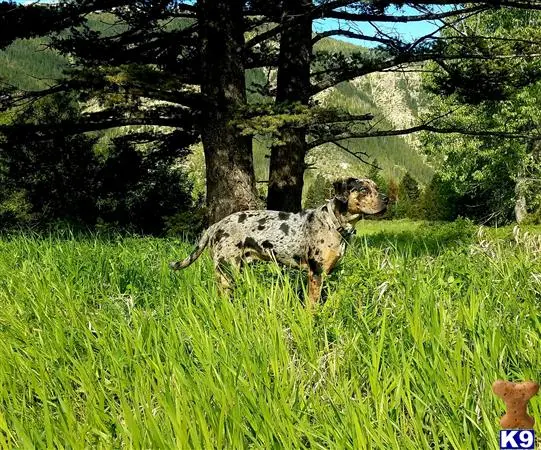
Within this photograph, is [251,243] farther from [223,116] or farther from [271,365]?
[223,116]

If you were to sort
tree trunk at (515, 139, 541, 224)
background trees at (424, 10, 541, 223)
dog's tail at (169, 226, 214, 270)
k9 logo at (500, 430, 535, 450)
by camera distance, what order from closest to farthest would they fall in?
k9 logo at (500, 430, 535, 450), dog's tail at (169, 226, 214, 270), background trees at (424, 10, 541, 223), tree trunk at (515, 139, 541, 224)

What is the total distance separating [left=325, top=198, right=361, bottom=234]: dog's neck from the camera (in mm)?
5301

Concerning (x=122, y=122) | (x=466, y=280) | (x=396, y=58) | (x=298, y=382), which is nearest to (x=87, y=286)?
(x=298, y=382)

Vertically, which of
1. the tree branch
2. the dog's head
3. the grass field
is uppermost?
the tree branch

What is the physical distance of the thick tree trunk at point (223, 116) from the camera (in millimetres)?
9773

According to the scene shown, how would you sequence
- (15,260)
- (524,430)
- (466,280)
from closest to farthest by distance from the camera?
(524,430)
(466,280)
(15,260)

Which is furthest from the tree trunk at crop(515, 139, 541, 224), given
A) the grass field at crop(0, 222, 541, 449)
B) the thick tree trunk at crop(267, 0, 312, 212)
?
the grass field at crop(0, 222, 541, 449)

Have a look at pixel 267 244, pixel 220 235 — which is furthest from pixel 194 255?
pixel 267 244

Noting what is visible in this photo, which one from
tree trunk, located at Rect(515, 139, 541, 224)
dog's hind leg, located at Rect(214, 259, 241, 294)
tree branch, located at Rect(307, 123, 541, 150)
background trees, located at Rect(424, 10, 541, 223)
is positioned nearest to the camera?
dog's hind leg, located at Rect(214, 259, 241, 294)

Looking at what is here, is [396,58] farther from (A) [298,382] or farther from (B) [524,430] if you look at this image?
(B) [524,430]

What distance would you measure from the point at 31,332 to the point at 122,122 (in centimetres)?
676

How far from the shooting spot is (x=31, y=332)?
13.7ft

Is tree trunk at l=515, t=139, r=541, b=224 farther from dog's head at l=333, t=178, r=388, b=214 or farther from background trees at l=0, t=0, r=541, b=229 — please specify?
dog's head at l=333, t=178, r=388, b=214

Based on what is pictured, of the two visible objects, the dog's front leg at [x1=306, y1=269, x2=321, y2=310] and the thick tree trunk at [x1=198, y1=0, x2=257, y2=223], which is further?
the thick tree trunk at [x1=198, y1=0, x2=257, y2=223]
